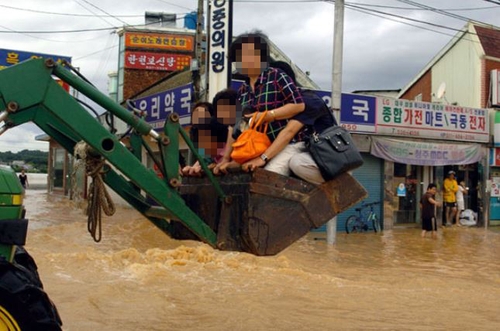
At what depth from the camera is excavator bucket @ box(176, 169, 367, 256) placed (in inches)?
142

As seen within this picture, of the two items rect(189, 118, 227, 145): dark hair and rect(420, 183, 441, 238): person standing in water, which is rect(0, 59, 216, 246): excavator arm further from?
rect(420, 183, 441, 238): person standing in water

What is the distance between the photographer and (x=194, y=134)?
4590mm

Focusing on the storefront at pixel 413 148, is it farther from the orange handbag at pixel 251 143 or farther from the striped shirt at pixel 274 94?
the orange handbag at pixel 251 143

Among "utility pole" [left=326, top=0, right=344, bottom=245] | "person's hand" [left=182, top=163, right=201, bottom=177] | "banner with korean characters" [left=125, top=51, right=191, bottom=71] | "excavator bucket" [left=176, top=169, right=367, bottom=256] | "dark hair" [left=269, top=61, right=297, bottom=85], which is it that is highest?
"banner with korean characters" [left=125, top=51, right=191, bottom=71]

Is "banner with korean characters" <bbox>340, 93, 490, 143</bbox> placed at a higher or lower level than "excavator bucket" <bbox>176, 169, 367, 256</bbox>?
higher

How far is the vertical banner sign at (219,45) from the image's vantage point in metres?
13.3

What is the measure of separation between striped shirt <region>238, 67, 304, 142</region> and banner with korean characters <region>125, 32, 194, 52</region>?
25706mm

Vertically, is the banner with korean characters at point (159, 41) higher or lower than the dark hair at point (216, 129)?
higher

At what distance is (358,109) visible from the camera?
16.1 metres

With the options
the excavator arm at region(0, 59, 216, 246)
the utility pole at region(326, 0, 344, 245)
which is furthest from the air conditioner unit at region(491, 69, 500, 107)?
the excavator arm at region(0, 59, 216, 246)

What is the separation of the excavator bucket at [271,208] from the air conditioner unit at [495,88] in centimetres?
1752

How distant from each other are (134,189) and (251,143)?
971mm

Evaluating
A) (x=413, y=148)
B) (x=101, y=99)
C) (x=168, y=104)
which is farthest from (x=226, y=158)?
(x=413, y=148)

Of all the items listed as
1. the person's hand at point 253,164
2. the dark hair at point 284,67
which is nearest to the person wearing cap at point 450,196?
the dark hair at point 284,67
